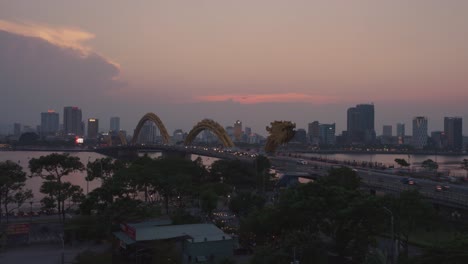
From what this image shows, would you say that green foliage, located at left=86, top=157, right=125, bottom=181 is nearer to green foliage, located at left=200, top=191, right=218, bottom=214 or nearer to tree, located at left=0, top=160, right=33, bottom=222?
tree, located at left=0, top=160, right=33, bottom=222

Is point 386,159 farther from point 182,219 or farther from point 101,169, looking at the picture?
point 182,219

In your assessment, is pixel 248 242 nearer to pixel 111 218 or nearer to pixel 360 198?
pixel 360 198

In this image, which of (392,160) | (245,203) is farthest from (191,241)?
(392,160)

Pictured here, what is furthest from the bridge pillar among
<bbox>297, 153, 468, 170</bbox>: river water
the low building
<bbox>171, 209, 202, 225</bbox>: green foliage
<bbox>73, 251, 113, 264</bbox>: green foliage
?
<bbox>73, 251, 113, 264</bbox>: green foliage

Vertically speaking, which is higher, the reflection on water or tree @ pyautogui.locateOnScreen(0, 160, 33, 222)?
tree @ pyautogui.locateOnScreen(0, 160, 33, 222)

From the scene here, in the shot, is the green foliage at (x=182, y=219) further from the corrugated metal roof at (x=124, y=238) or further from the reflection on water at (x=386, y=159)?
the reflection on water at (x=386, y=159)

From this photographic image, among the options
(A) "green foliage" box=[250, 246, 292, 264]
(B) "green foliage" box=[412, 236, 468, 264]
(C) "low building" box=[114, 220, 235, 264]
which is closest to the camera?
(B) "green foliage" box=[412, 236, 468, 264]

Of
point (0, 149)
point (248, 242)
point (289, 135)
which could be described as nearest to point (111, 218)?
point (248, 242)

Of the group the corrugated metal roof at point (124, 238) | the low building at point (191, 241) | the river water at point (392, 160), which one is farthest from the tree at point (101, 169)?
the river water at point (392, 160)

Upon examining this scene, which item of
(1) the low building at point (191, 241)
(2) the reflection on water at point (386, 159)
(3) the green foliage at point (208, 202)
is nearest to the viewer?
(1) the low building at point (191, 241)
